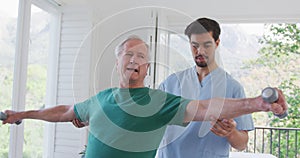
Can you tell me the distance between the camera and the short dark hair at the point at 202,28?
3.14 feet

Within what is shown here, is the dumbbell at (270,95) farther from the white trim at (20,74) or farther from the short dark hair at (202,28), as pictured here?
the white trim at (20,74)

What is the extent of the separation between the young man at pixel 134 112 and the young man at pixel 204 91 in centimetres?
6

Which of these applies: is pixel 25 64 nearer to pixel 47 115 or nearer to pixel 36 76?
pixel 36 76

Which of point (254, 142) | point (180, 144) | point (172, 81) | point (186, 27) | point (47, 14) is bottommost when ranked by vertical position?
point (254, 142)

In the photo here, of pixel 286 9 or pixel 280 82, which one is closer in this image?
pixel 286 9

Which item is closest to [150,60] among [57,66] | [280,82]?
[57,66]

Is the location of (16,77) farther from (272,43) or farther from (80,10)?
(272,43)

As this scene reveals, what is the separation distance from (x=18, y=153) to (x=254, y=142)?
9.97 ft

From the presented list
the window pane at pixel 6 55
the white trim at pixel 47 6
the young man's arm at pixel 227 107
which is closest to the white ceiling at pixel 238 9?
the white trim at pixel 47 6

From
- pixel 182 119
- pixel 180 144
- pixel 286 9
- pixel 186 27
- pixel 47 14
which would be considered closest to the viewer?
pixel 182 119

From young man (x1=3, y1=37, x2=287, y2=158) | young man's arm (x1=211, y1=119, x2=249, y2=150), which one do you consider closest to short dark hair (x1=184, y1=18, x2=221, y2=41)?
young man (x1=3, y1=37, x2=287, y2=158)

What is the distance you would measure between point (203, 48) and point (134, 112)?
29 cm

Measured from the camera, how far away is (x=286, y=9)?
2.79 metres

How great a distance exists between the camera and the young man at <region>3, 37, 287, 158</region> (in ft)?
2.90
